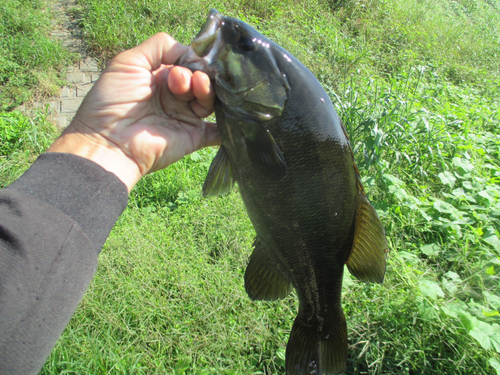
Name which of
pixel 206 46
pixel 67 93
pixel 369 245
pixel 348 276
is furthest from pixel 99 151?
pixel 67 93

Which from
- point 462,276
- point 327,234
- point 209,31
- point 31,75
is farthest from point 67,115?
point 462,276

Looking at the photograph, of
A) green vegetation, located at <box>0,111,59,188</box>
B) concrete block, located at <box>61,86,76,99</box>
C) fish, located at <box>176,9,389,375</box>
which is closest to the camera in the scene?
fish, located at <box>176,9,389,375</box>

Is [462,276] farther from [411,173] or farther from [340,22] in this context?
[340,22]

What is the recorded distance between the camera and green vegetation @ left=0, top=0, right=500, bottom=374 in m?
2.37

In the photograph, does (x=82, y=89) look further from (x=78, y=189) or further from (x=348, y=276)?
(x=348, y=276)

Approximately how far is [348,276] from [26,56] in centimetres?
588

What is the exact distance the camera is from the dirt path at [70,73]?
17.0 ft

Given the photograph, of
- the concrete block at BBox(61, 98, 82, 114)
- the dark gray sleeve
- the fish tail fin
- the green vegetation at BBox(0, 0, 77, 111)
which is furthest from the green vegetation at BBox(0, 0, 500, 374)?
the dark gray sleeve

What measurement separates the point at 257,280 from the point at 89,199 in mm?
904

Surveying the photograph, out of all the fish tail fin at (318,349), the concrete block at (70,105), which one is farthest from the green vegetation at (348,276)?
the fish tail fin at (318,349)

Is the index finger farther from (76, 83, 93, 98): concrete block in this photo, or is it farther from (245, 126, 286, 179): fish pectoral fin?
(76, 83, 93, 98): concrete block

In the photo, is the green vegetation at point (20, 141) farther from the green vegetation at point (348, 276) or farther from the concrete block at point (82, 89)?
the concrete block at point (82, 89)

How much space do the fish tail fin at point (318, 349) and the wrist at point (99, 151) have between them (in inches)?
45.8

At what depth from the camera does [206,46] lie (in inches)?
61.8
